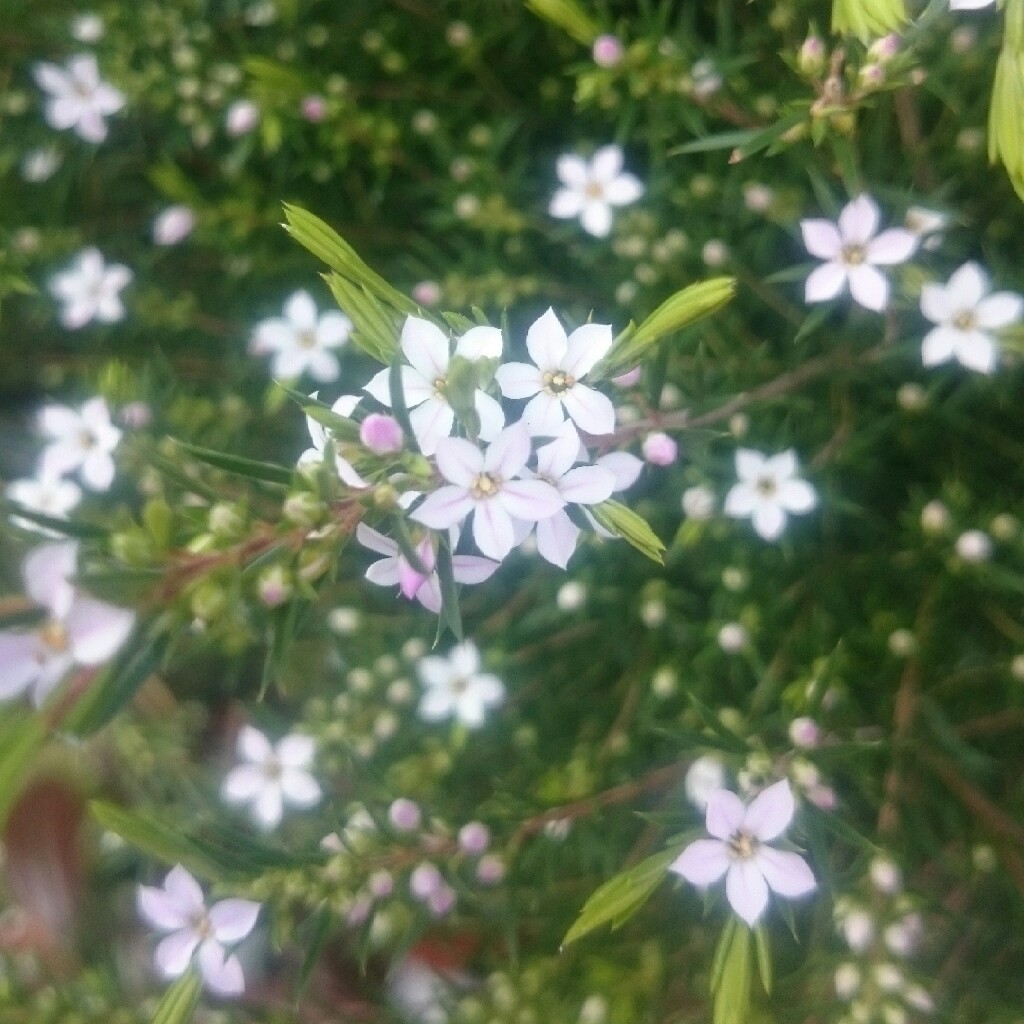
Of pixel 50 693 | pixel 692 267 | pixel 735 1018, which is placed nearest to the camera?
pixel 50 693

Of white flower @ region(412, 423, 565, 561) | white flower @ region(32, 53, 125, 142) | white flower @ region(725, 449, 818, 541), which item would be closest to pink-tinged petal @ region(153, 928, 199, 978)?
white flower @ region(412, 423, 565, 561)

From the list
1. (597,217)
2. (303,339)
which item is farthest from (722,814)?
(303,339)

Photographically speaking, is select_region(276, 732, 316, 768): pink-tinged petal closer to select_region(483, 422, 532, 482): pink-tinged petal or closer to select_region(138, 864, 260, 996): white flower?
select_region(138, 864, 260, 996): white flower

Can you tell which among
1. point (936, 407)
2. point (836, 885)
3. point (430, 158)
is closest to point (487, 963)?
point (836, 885)

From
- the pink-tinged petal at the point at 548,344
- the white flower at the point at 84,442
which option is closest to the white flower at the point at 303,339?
the white flower at the point at 84,442

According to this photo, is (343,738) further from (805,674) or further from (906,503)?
(906,503)

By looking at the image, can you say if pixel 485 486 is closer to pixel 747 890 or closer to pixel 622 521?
pixel 622 521

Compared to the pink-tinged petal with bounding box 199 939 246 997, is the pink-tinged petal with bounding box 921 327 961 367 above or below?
above
